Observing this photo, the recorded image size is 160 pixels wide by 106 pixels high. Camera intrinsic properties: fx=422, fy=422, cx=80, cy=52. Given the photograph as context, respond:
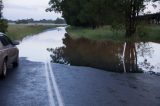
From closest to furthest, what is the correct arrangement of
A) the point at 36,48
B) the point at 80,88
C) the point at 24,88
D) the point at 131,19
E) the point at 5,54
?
the point at 24,88 < the point at 80,88 < the point at 5,54 < the point at 36,48 < the point at 131,19

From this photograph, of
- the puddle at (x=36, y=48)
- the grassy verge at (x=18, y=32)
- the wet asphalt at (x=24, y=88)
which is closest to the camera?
the wet asphalt at (x=24, y=88)

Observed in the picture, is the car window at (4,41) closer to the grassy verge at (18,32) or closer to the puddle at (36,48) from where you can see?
the puddle at (36,48)

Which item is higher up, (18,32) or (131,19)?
(131,19)

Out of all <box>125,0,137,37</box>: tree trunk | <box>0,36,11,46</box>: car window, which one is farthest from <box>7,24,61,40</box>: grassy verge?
<box>0,36,11,46</box>: car window

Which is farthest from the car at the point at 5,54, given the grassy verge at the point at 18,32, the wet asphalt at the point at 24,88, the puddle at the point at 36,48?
the grassy verge at the point at 18,32

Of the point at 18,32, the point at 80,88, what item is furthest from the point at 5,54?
the point at 18,32

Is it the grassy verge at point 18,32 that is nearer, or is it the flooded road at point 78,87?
the flooded road at point 78,87

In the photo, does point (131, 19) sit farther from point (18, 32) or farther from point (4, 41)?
point (4, 41)

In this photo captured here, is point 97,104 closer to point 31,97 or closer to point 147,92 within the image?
point 31,97

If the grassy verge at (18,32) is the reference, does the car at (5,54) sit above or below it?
above

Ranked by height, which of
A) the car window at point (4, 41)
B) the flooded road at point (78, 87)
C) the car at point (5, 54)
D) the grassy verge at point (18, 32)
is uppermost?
the car window at point (4, 41)

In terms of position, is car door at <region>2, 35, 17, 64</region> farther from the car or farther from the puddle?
the puddle

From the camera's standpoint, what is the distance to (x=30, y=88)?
482 inches

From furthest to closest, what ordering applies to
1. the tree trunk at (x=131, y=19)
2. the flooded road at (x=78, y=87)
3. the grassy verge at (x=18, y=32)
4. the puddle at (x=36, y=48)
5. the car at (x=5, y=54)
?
1. the grassy verge at (x=18, y=32)
2. the tree trunk at (x=131, y=19)
3. the puddle at (x=36, y=48)
4. the car at (x=5, y=54)
5. the flooded road at (x=78, y=87)
